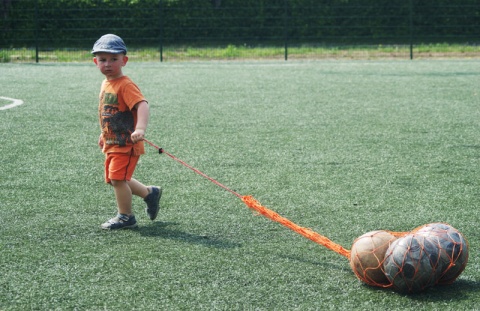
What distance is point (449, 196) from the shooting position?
5.50 meters

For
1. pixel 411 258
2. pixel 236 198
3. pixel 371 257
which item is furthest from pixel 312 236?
pixel 236 198

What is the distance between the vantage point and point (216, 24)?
21234 millimetres

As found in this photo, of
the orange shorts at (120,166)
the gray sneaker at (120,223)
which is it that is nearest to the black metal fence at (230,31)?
the orange shorts at (120,166)

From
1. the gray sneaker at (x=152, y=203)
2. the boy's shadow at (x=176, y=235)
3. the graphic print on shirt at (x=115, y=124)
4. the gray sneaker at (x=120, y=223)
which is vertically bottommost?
the boy's shadow at (x=176, y=235)

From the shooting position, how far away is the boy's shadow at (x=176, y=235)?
4.43 meters

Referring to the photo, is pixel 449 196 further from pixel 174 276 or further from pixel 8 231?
pixel 8 231

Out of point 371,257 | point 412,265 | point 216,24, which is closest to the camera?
point 412,265

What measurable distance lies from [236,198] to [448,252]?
7.01ft

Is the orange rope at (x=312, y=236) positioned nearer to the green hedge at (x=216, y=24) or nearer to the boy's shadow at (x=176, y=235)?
the boy's shadow at (x=176, y=235)

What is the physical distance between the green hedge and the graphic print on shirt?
1506 centimetres

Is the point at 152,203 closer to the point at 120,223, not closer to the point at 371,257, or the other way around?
the point at 120,223

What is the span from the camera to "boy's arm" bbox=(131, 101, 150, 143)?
4.54 meters

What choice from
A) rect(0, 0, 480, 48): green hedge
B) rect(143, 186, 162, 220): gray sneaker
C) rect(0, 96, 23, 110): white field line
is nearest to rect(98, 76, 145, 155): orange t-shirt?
rect(143, 186, 162, 220): gray sneaker

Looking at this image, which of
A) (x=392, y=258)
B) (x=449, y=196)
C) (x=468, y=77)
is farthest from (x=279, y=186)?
(x=468, y=77)
